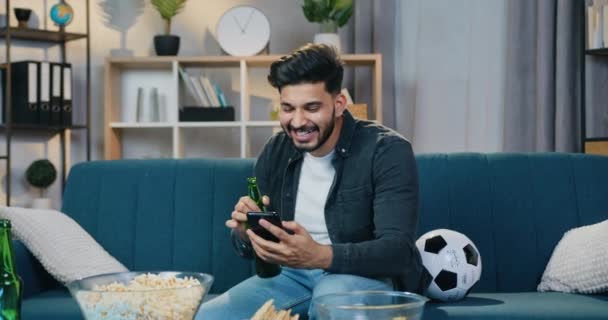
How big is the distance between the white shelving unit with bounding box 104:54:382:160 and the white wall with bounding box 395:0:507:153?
239 millimetres

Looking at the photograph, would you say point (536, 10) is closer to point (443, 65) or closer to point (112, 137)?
point (443, 65)

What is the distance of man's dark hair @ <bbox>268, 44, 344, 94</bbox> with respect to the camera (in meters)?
2.02

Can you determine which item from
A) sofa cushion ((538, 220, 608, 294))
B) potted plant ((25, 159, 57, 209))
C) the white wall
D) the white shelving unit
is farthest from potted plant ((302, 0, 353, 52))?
sofa cushion ((538, 220, 608, 294))

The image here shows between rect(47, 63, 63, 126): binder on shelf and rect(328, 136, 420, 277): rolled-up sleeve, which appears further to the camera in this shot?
rect(47, 63, 63, 126): binder on shelf

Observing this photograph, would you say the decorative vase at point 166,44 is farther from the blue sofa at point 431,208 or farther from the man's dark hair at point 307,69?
the man's dark hair at point 307,69

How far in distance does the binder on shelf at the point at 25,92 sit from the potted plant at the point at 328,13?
1416 millimetres

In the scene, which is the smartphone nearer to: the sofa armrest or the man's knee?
the man's knee

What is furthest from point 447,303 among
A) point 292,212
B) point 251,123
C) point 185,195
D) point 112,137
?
point 112,137

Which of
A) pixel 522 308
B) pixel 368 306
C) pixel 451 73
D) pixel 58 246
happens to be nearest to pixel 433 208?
pixel 522 308

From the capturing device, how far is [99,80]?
456 cm

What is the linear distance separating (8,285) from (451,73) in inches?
133

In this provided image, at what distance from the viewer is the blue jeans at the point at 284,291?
1.86 meters

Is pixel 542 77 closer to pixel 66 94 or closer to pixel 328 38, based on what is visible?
pixel 328 38

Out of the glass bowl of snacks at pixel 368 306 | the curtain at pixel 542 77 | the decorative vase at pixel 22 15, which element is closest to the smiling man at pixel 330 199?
the glass bowl of snacks at pixel 368 306
